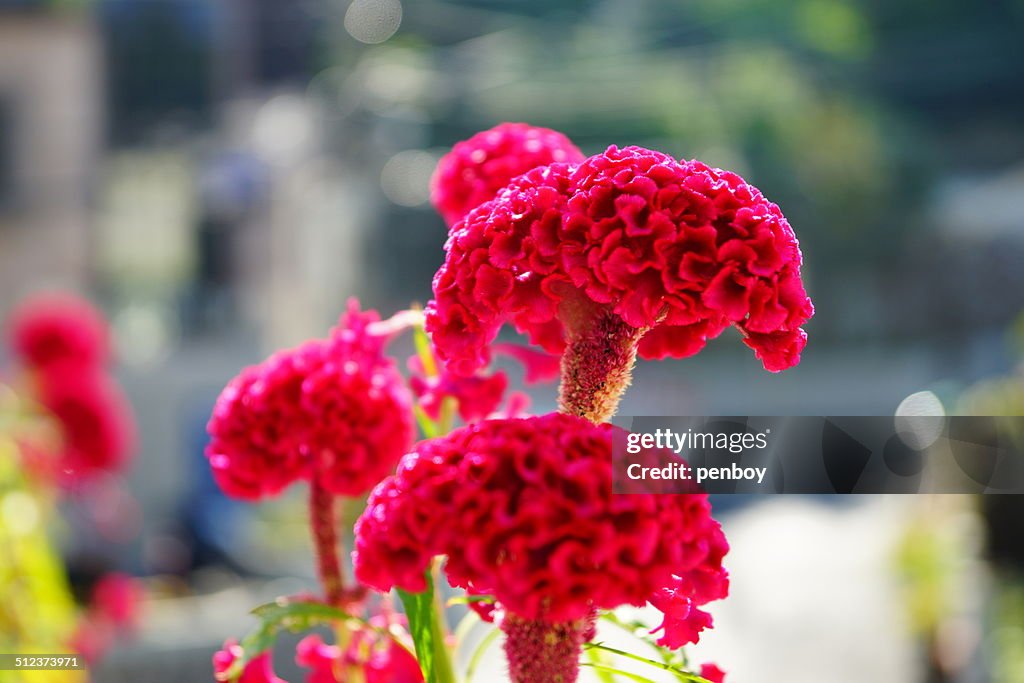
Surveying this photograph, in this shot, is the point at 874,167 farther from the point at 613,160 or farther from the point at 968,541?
the point at 613,160

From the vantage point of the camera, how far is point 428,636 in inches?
20.2

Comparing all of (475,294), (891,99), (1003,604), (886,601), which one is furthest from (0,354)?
(891,99)

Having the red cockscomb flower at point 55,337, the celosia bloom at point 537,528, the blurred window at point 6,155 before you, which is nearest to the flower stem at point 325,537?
the celosia bloom at point 537,528

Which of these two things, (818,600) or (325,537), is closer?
(325,537)

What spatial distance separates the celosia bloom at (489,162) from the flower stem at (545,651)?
27cm

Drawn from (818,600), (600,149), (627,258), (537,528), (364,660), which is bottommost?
(818,600)

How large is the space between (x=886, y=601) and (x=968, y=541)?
Answer: 0.88 meters

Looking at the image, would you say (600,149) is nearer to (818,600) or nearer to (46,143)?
(46,143)

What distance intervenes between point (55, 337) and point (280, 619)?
5.59ft

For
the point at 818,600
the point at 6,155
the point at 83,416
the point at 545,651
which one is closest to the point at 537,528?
the point at 545,651

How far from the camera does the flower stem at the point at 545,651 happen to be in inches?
17.3

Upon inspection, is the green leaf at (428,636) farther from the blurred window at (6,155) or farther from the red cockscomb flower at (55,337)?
Result: the blurred window at (6,155)

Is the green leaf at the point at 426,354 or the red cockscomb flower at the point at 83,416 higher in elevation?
the green leaf at the point at 426,354

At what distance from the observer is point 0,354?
5523 mm
